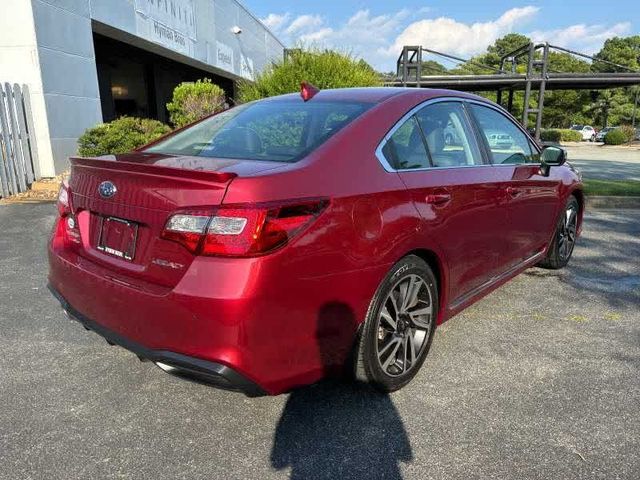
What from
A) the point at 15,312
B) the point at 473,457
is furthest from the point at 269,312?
the point at 15,312

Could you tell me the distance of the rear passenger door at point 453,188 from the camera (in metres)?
2.72

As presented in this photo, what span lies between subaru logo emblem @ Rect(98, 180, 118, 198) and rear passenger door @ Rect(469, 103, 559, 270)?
2356 millimetres

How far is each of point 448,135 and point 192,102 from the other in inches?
359

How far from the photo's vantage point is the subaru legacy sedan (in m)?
2.02

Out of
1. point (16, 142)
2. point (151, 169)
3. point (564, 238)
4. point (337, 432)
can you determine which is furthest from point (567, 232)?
point (16, 142)

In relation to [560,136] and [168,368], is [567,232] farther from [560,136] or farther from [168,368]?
[560,136]

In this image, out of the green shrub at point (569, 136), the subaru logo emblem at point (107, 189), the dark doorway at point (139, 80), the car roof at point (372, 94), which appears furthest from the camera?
the green shrub at point (569, 136)

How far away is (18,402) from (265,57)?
1144 inches

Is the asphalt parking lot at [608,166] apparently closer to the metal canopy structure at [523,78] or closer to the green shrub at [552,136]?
the metal canopy structure at [523,78]

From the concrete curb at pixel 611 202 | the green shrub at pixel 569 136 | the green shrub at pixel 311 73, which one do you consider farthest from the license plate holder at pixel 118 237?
the green shrub at pixel 569 136

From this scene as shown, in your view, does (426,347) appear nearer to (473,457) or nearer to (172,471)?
(473,457)

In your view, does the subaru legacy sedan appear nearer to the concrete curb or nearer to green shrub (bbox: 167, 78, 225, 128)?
the concrete curb

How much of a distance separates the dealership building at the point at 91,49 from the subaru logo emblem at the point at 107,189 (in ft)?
27.9

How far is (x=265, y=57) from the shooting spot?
96.5ft
